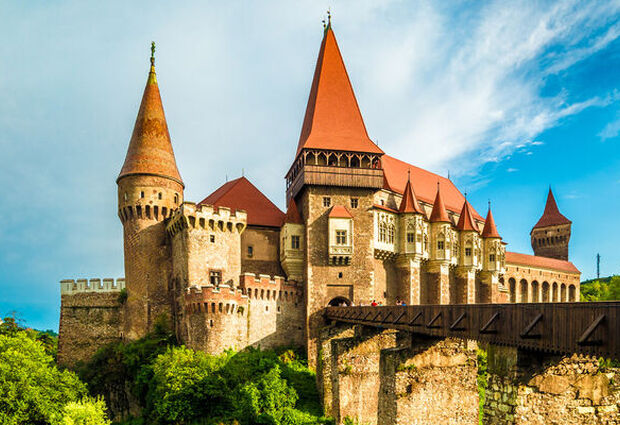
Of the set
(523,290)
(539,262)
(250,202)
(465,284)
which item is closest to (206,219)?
(250,202)

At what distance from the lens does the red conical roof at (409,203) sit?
135ft

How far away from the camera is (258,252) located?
38312 millimetres

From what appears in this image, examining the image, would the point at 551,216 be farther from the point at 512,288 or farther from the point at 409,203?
the point at 409,203

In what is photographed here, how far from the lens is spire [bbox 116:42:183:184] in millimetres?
36281

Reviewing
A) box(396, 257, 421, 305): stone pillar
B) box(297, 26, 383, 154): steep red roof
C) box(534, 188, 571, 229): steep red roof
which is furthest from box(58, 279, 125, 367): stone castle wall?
box(534, 188, 571, 229): steep red roof

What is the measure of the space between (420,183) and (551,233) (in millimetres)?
39077

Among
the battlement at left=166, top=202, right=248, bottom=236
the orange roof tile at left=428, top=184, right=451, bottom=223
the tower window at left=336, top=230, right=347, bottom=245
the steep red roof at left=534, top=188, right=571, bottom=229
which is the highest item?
the steep red roof at left=534, top=188, right=571, bottom=229

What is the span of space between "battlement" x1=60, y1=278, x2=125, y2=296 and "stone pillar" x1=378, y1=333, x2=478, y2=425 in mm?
25208

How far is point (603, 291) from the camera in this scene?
220ft

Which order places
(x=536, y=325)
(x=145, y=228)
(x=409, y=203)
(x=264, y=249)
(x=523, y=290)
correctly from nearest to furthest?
(x=536, y=325), (x=145, y=228), (x=264, y=249), (x=409, y=203), (x=523, y=290)

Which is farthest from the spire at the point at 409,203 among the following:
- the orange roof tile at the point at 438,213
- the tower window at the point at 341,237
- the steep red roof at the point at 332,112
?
the tower window at the point at 341,237

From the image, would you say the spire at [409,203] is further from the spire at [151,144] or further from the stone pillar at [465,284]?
the spire at [151,144]

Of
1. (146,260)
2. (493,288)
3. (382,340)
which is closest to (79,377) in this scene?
(146,260)

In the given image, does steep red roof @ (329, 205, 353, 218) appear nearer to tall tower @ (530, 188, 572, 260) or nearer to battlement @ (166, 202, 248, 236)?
battlement @ (166, 202, 248, 236)
